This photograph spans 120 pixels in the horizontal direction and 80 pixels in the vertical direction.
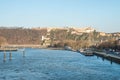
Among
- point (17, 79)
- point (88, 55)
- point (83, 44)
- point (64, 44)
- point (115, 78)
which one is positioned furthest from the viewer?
point (64, 44)

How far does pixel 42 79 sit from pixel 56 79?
1.52 m

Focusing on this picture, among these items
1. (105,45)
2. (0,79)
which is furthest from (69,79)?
(105,45)

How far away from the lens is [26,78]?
124 feet

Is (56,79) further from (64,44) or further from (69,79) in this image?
(64,44)

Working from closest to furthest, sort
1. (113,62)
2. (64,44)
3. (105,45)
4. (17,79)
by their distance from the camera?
(17,79), (113,62), (105,45), (64,44)

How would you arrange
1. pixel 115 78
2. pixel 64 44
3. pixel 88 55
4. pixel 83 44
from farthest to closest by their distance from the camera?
pixel 64 44 → pixel 83 44 → pixel 88 55 → pixel 115 78

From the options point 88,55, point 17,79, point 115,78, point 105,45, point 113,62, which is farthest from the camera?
point 105,45

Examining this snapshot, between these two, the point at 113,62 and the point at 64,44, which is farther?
the point at 64,44

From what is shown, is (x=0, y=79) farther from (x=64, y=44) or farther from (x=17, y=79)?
(x=64, y=44)

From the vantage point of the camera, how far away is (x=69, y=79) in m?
37.4

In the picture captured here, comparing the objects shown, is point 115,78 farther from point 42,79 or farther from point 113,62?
point 113,62

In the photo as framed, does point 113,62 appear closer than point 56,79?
No

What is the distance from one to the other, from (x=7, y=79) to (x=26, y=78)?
6.96 ft

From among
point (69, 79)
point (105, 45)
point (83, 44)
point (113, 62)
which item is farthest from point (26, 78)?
point (83, 44)
